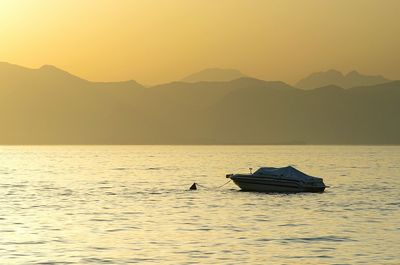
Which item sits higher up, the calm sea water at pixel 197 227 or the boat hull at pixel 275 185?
the boat hull at pixel 275 185

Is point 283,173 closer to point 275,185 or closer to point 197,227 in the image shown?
point 275,185

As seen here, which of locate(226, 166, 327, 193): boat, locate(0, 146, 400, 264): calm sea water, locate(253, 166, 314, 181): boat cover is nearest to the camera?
locate(0, 146, 400, 264): calm sea water

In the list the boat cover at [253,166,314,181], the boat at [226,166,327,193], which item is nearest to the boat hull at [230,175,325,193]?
the boat at [226,166,327,193]

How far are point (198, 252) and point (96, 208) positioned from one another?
32.7m

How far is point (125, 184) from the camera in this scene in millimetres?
124625

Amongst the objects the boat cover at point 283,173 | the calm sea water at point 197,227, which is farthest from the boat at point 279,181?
the calm sea water at point 197,227

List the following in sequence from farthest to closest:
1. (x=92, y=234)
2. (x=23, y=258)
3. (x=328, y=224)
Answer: (x=328, y=224) < (x=92, y=234) < (x=23, y=258)

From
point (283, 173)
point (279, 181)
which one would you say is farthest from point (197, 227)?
point (283, 173)

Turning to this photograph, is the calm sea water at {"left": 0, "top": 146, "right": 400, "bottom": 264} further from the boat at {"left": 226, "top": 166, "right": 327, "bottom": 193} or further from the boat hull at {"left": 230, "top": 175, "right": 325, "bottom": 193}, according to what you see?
the boat at {"left": 226, "top": 166, "right": 327, "bottom": 193}

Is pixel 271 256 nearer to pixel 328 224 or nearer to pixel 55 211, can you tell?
pixel 328 224

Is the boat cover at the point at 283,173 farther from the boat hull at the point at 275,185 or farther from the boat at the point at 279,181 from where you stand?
Answer: the boat hull at the point at 275,185

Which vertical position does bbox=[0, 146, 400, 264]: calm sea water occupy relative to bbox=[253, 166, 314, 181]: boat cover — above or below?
below

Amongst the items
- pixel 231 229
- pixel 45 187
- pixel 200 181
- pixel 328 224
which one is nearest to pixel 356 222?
pixel 328 224

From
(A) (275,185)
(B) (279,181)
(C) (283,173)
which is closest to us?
(B) (279,181)
